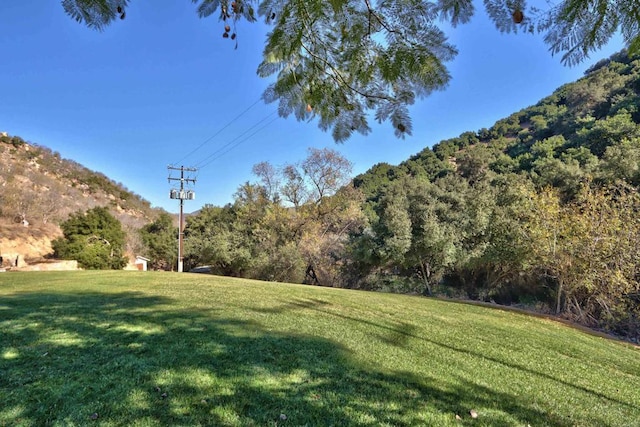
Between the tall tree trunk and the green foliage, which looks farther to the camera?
the green foliage

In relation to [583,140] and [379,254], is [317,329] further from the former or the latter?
[583,140]

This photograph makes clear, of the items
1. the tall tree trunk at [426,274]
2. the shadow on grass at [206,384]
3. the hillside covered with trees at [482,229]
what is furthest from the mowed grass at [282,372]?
the tall tree trunk at [426,274]

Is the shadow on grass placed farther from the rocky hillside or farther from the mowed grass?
the rocky hillside

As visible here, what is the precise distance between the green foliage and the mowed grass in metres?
16.5

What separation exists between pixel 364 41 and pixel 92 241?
80.1 feet

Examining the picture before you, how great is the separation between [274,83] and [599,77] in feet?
133

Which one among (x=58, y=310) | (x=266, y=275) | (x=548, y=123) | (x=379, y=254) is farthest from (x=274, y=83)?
(x=548, y=123)

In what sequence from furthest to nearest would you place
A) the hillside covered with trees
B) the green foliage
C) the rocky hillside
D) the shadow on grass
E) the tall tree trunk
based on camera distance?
the rocky hillside < the green foliage < the tall tree trunk < the hillside covered with trees < the shadow on grass

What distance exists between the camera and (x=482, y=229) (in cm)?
1533

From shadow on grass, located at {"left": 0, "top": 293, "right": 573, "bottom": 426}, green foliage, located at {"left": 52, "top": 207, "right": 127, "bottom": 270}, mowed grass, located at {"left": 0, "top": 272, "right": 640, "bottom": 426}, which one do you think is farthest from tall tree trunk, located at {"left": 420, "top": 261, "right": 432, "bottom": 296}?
green foliage, located at {"left": 52, "top": 207, "right": 127, "bottom": 270}

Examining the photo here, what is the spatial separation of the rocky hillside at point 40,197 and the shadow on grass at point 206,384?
21542 mm

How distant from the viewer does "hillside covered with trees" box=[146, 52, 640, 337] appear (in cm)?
954

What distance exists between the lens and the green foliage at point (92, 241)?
779 inches

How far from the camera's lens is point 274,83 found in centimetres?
214
